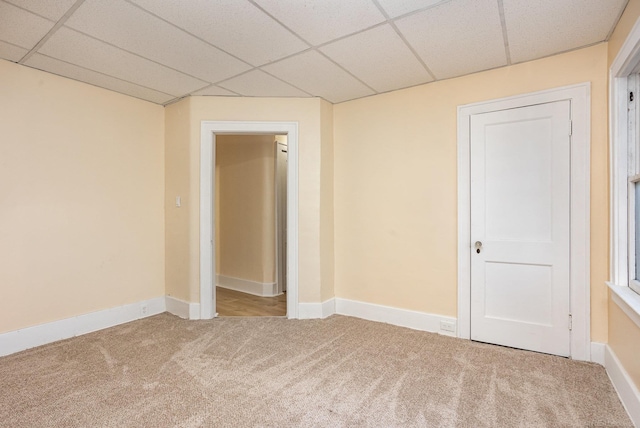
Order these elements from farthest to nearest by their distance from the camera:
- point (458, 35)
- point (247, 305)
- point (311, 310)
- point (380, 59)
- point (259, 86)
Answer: point (247, 305) → point (311, 310) → point (259, 86) → point (380, 59) → point (458, 35)

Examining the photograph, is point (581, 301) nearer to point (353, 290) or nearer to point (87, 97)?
point (353, 290)

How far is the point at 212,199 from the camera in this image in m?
3.64

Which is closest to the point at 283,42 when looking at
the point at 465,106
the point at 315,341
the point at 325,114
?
the point at 325,114

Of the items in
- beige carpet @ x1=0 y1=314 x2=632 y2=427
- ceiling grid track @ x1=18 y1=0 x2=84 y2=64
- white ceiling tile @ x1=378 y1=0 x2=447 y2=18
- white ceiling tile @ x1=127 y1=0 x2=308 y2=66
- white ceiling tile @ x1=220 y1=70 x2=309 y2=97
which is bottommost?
beige carpet @ x1=0 y1=314 x2=632 y2=427

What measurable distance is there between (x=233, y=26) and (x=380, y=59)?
119 centimetres

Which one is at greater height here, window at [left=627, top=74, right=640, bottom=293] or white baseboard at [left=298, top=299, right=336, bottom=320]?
window at [left=627, top=74, right=640, bottom=293]

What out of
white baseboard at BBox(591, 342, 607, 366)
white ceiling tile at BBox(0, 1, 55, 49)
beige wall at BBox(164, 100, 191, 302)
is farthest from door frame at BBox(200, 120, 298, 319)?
white baseboard at BBox(591, 342, 607, 366)

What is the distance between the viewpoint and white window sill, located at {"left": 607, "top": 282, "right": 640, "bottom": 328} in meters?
1.80

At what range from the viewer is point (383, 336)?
3076mm

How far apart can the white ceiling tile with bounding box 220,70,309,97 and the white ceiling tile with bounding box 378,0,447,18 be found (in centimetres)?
132

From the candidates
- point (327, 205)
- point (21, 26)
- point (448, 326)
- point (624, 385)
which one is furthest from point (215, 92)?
point (624, 385)

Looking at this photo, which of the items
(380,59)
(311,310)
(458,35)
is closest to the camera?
(458,35)

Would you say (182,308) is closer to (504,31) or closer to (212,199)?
(212,199)

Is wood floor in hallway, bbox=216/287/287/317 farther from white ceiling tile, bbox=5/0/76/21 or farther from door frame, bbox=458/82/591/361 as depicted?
white ceiling tile, bbox=5/0/76/21
